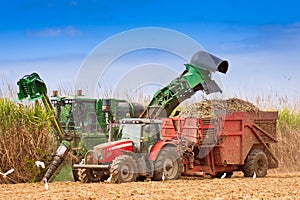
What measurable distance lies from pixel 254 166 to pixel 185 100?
3.04 m

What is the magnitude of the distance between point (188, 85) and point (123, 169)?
4.45 metres

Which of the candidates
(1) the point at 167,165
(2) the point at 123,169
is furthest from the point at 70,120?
(1) the point at 167,165

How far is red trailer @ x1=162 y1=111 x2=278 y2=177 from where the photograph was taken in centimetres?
1548

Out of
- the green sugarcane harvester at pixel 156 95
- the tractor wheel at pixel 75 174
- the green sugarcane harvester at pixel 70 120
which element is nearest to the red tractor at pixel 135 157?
the tractor wheel at pixel 75 174

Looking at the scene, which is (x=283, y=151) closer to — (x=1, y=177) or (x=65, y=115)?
(x=65, y=115)

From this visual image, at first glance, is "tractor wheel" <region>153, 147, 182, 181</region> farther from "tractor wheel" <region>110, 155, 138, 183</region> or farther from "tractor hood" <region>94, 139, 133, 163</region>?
"tractor hood" <region>94, 139, 133, 163</region>

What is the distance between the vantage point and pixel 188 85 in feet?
56.7

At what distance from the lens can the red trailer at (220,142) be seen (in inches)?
609

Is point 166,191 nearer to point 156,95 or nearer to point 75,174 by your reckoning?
point 75,174

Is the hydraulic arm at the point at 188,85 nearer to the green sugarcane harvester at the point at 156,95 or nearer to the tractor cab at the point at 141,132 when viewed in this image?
the green sugarcane harvester at the point at 156,95

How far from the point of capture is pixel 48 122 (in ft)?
53.6

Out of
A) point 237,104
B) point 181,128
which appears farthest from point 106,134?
point 237,104

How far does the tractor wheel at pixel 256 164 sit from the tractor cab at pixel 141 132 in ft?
9.64

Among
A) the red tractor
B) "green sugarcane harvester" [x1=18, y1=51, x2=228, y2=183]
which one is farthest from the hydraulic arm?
the red tractor
